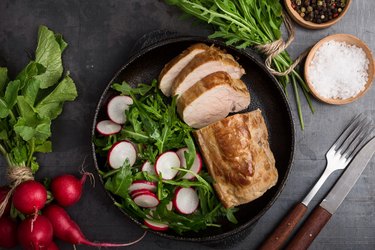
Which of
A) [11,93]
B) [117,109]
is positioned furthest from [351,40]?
[11,93]

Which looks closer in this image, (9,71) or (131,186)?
(131,186)

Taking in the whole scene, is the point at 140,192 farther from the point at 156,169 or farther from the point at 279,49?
the point at 279,49

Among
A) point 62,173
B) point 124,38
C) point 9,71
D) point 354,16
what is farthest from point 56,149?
point 354,16

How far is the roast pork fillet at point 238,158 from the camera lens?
8.68 feet

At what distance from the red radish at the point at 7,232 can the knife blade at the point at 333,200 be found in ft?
5.26

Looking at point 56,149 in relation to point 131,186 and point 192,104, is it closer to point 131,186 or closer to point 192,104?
point 131,186

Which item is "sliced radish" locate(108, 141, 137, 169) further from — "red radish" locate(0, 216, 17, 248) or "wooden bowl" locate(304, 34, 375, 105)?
"wooden bowl" locate(304, 34, 375, 105)

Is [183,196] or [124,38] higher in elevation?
[124,38]

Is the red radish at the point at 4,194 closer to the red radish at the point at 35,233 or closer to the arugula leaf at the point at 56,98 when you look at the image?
the red radish at the point at 35,233

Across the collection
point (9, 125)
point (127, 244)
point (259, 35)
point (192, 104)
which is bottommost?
point (127, 244)

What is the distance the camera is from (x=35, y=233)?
2656 mm

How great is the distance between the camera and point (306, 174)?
304cm

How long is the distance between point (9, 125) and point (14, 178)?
0.31m

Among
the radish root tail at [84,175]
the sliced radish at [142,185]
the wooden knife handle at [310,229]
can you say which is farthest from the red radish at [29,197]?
the wooden knife handle at [310,229]
